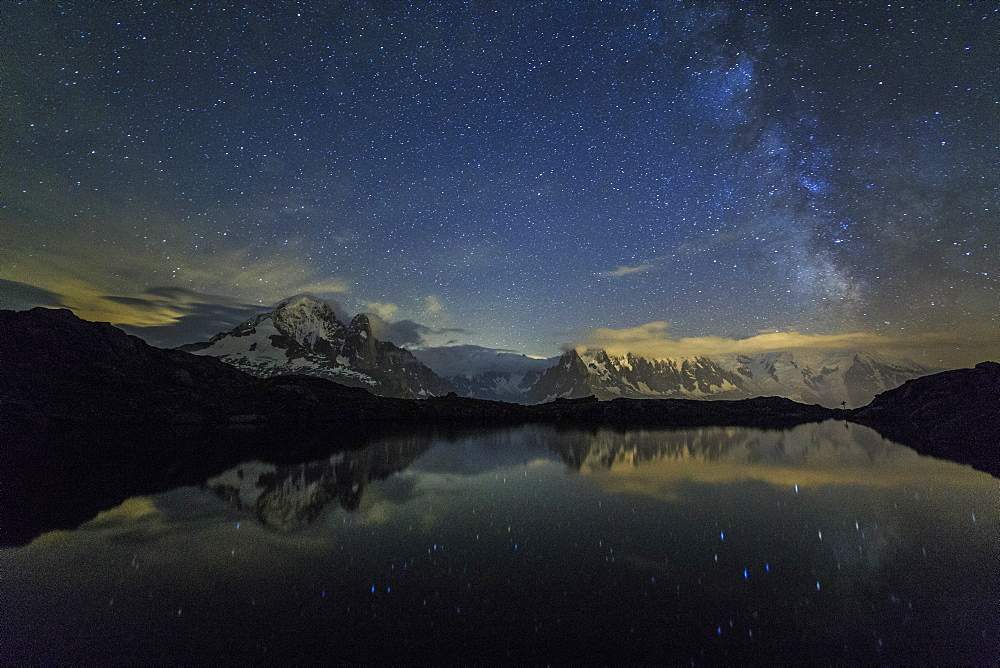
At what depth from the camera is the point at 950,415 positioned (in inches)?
4545

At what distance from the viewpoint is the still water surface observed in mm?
12500

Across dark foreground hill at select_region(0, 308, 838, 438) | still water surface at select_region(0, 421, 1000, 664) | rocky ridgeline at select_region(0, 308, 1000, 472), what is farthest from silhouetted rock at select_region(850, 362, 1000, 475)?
still water surface at select_region(0, 421, 1000, 664)

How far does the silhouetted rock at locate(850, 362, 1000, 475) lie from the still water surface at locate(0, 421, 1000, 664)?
4106cm

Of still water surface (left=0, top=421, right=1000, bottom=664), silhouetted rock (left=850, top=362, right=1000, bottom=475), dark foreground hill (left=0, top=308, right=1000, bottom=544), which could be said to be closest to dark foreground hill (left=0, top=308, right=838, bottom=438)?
dark foreground hill (left=0, top=308, right=1000, bottom=544)

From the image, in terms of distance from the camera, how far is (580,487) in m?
35.7

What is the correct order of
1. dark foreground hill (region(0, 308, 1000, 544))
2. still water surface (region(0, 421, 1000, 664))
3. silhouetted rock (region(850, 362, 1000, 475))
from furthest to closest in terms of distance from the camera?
1. silhouetted rock (region(850, 362, 1000, 475))
2. dark foreground hill (region(0, 308, 1000, 544))
3. still water surface (region(0, 421, 1000, 664))

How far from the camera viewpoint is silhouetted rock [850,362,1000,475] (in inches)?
2722

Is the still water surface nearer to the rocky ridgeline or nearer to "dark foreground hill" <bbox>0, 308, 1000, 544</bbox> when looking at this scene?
"dark foreground hill" <bbox>0, 308, 1000, 544</bbox>

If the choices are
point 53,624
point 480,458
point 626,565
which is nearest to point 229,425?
point 480,458

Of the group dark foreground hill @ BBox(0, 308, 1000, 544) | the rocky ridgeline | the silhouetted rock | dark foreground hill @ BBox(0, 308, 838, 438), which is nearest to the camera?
dark foreground hill @ BBox(0, 308, 1000, 544)

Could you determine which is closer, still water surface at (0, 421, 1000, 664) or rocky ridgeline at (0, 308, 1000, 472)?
still water surface at (0, 421, 1000, 664)

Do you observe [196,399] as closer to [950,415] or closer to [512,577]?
[512,577]

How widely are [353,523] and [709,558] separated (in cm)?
1899

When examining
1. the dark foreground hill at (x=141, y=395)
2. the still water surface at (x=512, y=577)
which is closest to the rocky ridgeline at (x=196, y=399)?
the dark foreground hill at (x=141, y=395)
